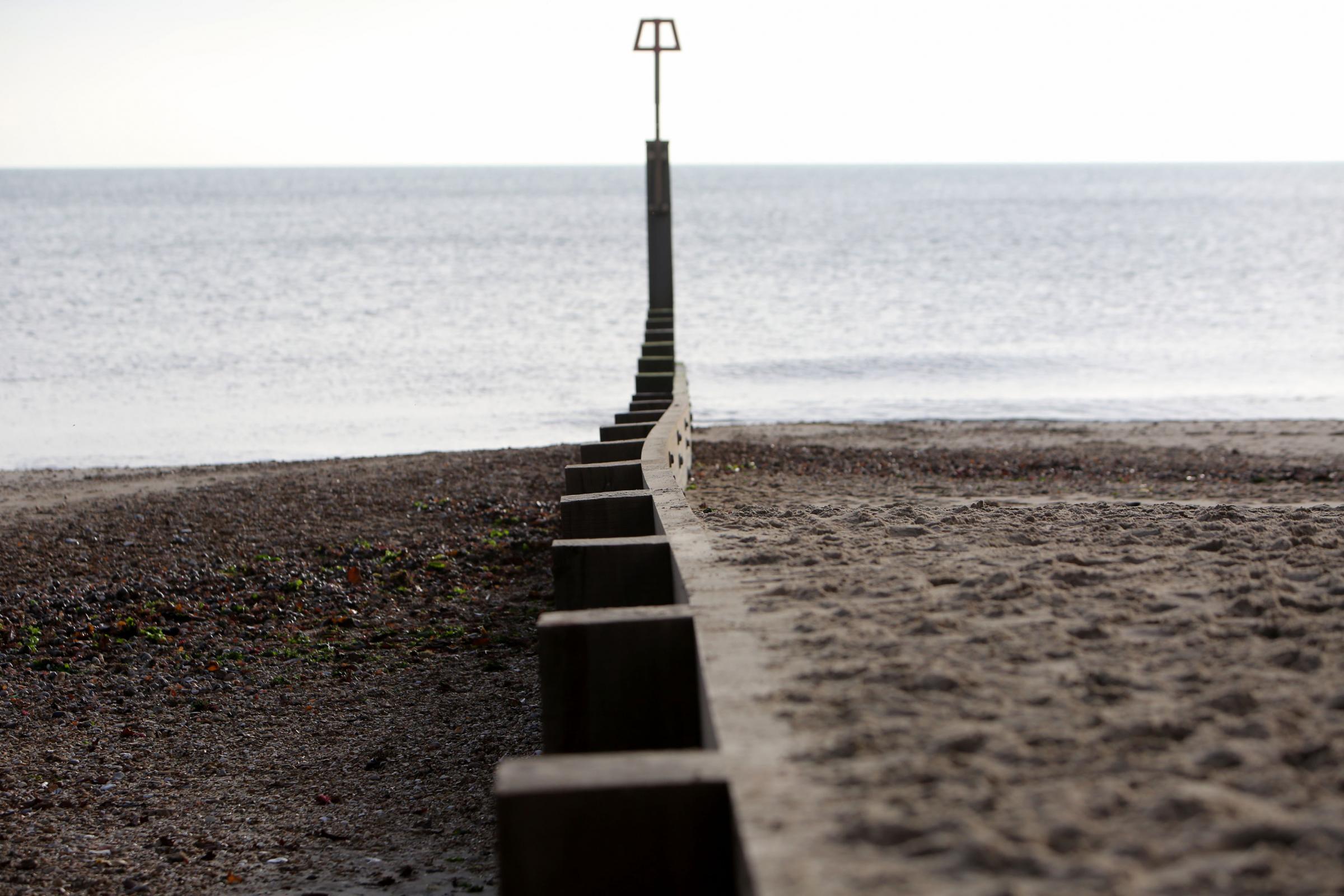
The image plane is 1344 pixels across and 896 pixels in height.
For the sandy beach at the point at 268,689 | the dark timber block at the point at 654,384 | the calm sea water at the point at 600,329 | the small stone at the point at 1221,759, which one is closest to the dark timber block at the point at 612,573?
the sandy beach at the point at 268,689

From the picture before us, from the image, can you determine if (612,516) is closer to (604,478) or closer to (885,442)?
(604,478)

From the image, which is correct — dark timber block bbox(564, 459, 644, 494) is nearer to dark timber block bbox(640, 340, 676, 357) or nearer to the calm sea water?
dark timber block bbox(640, 340, 676, 357)

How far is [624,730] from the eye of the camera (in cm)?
378

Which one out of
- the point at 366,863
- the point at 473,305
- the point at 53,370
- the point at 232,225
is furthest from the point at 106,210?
the point at 366,863

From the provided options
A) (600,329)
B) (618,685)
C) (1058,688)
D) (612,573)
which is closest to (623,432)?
(612,573)

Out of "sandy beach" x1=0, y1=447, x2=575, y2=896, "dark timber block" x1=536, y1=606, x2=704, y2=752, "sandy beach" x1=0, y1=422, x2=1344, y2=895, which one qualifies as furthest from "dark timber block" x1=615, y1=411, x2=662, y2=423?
"dark timber block" x1=536, y1=606, x2=704, y2=752

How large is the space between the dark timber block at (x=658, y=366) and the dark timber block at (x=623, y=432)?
414cm

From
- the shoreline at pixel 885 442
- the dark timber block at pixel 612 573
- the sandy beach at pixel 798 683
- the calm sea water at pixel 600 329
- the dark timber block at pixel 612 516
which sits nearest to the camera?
the sandy beach at pixel 798 683

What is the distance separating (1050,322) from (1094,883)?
36.0 meters

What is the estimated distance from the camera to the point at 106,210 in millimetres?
116438

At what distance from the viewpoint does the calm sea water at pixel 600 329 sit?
70.4 feet

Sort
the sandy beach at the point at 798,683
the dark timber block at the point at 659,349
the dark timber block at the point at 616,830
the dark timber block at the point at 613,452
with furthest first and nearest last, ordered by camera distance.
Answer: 1. the dark timber block at the point at 659,349
2. the dark timber block at the point at 613,452
3. the dark timber block at the point at 616,830
4. the sandy beach at the point at 798,683

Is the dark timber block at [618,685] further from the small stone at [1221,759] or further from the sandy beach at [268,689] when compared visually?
the small stone at [1221,759]

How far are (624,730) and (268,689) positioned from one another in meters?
3.54
